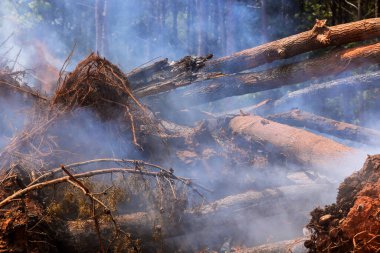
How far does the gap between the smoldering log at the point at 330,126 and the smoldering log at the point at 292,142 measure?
30.8 inches

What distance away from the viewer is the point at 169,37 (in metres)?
16.9

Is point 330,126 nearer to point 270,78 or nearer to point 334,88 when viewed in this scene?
point 334,88

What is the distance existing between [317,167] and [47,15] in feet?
48.3

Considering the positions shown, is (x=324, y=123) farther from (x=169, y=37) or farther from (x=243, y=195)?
(x=169, y=37)

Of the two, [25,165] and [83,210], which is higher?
[25,165]

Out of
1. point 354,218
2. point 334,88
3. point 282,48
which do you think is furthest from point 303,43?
point 354,218

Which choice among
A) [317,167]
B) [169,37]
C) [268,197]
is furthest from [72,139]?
[169,37]

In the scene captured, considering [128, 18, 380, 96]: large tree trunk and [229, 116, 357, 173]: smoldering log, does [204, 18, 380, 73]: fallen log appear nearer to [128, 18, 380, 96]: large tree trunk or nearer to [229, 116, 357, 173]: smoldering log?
[128, 18, 380, 96]: large tree trunk

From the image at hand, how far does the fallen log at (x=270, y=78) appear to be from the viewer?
5648 millimetres

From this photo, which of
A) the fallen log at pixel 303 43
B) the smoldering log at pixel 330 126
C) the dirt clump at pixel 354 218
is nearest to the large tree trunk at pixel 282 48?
the fallen log at pixel 303 43

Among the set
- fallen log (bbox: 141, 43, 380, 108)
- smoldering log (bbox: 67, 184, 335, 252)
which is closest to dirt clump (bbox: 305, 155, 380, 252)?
smoldering log (bbox: 67, 184, 335, 252)

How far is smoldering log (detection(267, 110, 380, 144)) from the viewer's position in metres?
6.02

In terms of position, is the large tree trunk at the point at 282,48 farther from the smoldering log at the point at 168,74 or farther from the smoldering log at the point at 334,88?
the smoldering log at the point at 334,88

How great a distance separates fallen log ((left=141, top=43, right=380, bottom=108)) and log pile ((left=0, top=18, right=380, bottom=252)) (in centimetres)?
2
